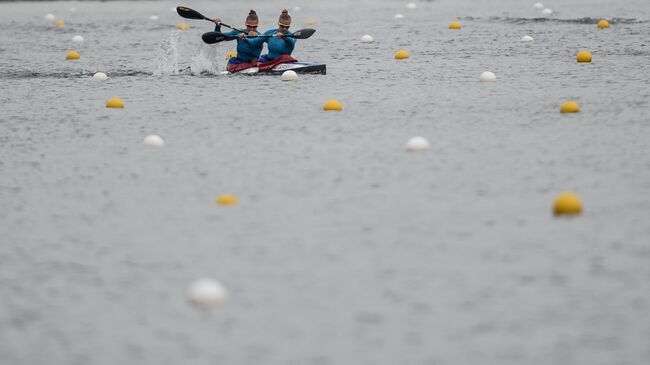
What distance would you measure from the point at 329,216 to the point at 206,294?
1.64m

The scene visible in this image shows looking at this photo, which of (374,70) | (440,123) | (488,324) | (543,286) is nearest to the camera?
(488,324)

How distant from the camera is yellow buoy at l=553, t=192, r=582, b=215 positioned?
623 centimetres

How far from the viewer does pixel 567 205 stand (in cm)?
623

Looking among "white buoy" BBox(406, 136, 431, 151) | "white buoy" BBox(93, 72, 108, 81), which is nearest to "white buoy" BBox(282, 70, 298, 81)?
"white buoy" BBox(93, 72, 108, 81)

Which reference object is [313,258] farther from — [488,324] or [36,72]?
[36,72]

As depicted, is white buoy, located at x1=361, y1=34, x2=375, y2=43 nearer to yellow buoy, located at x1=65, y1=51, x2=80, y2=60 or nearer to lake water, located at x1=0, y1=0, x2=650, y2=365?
lake water, located at x1=0, y1=0, x2=650, y2=365

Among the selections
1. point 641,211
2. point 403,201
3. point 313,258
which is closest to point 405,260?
point 313,258

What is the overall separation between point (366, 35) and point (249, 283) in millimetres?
12356

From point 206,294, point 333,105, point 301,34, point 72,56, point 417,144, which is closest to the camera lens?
point 206,294

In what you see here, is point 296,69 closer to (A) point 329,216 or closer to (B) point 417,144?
(B) point 417,144

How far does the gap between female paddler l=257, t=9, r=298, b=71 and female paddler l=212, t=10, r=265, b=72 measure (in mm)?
108

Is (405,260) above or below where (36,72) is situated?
above

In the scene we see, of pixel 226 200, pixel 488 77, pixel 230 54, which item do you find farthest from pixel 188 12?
pixel 226 200

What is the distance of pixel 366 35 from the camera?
1716 centimetres
